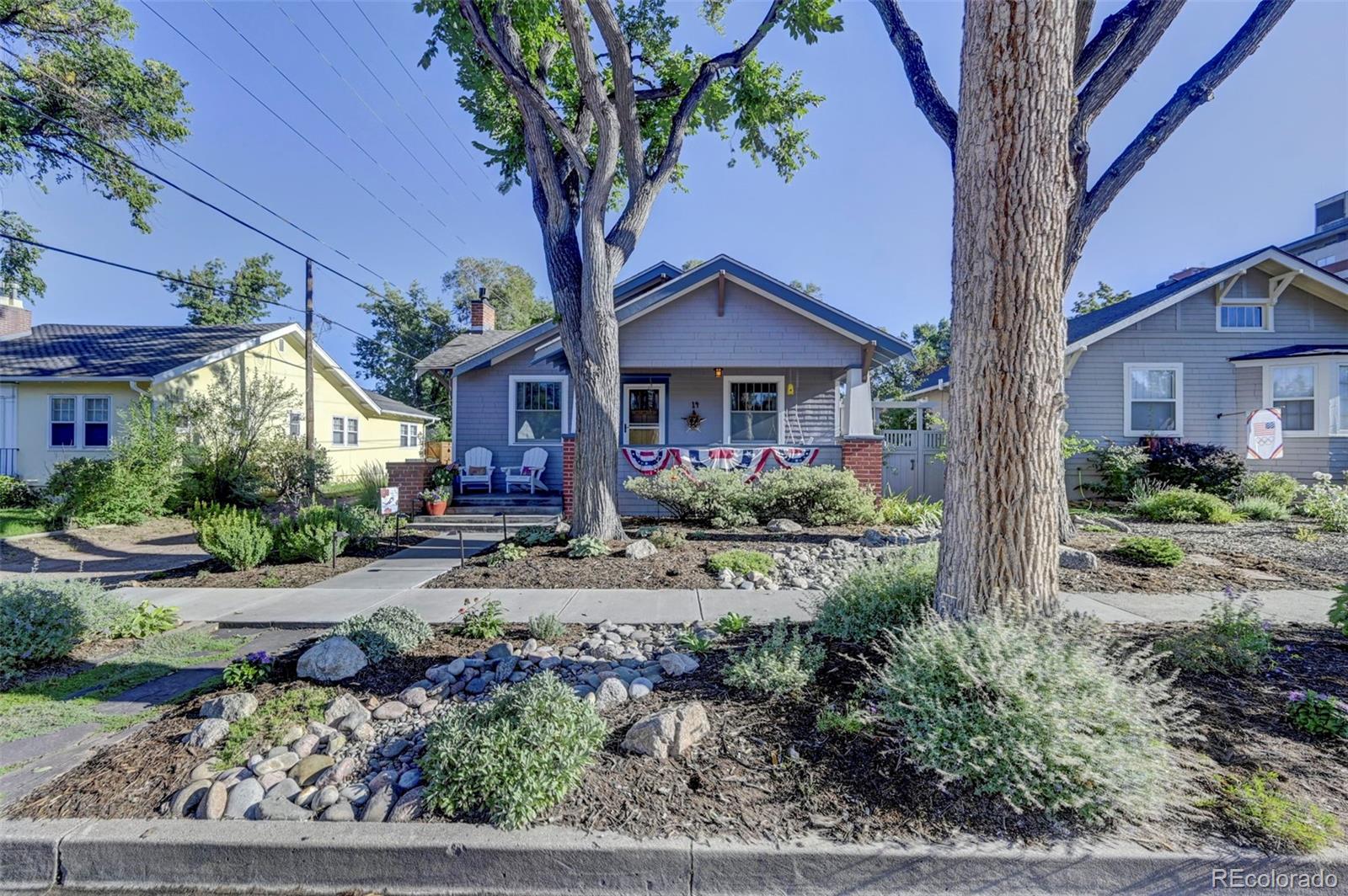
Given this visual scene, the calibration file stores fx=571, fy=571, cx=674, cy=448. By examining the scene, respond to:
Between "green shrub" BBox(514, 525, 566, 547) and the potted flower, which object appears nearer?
"green shrub" BBox(514, 525, 566, 547)

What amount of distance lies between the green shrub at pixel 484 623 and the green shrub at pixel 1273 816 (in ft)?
13.5

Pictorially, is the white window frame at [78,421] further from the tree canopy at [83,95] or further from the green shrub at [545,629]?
the green shrub at [545,629]

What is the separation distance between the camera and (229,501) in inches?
492

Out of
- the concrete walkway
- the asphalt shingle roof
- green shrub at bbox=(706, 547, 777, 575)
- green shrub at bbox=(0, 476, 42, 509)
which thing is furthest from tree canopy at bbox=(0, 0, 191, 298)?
green shrub at bbox=(706, 547, 777, 575)

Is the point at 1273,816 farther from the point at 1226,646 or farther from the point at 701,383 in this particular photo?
the point at 701,383

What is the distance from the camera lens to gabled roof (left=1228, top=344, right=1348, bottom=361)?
12.1m

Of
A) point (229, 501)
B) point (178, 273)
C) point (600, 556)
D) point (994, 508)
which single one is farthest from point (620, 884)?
point (178, 273)

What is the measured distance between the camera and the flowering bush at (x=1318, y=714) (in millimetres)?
2736

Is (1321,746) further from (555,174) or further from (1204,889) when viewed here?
(555,174)

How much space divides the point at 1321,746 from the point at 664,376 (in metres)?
10.9

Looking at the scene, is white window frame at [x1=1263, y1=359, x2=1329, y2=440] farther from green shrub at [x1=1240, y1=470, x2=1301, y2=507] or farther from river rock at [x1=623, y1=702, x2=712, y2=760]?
river rock at [x1=623, y1=702, x2=712, y2=760]

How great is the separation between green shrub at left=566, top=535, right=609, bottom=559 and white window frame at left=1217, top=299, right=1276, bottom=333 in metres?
15.3

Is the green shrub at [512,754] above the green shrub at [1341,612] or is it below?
below

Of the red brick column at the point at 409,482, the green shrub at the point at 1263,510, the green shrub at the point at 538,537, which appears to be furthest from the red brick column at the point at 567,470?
the green shrub at the point at 1263,510
